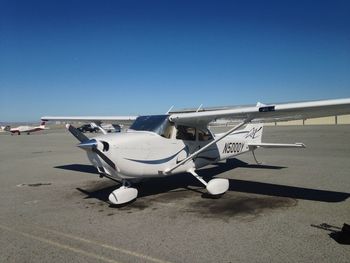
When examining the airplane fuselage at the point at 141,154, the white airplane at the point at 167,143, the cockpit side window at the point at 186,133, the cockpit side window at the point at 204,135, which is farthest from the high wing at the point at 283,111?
the airplane fuselage at the point at 141,154

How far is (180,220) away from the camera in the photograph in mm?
6105

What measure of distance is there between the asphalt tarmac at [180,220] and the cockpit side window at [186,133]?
1.33 meters

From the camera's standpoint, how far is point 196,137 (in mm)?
9031

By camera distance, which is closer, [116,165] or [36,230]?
[36,230]

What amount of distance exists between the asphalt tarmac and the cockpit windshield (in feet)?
5.03

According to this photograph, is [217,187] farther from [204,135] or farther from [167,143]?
[204,135]

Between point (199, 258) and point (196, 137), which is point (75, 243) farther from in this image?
point (196, 137)

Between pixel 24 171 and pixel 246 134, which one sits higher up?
pixel 246 134

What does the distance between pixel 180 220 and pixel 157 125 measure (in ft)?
8.83

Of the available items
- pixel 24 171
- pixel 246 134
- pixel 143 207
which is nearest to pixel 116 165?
pixel 143 207

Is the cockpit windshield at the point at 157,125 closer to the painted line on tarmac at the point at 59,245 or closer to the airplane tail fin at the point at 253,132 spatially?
the painted line on tarmac at the point at 59,245

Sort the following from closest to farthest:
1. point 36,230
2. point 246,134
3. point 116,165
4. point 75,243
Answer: point 75,243 < point 36,230 < point 116,165 < point 246,134

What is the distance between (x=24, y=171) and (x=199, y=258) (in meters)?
10.4

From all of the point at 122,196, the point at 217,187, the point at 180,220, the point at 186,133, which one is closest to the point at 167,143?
the point at 186,133
